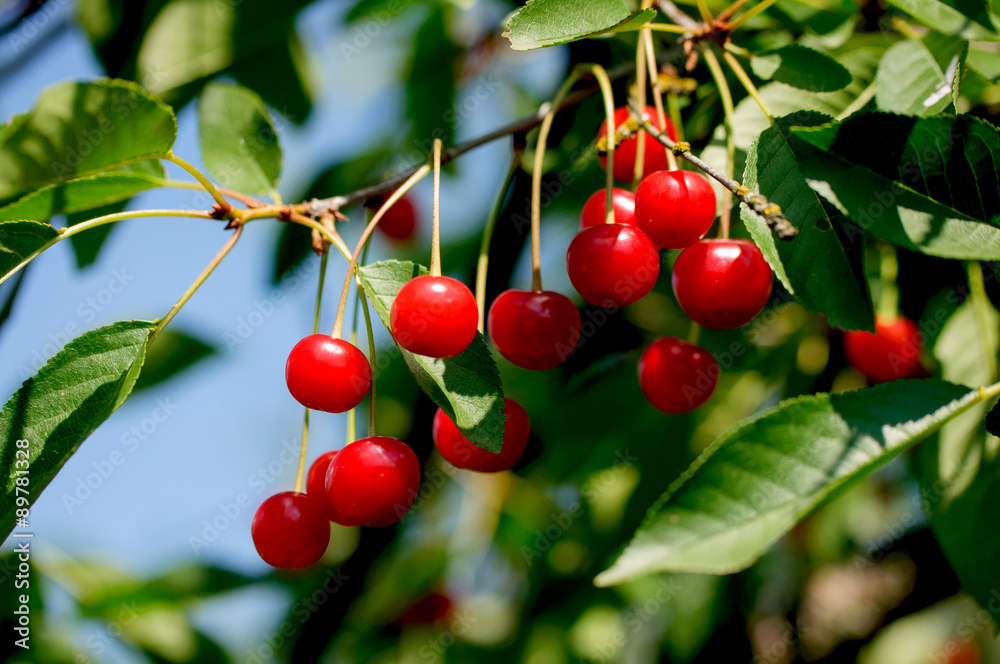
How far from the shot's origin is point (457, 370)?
3.04ft

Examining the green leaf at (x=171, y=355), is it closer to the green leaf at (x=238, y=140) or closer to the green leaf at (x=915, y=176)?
the green leaf at (x=238, y=140)

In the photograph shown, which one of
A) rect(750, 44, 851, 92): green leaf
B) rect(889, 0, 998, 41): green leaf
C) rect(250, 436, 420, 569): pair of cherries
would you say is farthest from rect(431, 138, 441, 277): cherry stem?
rect(889, 0, 998, 41): green leaf

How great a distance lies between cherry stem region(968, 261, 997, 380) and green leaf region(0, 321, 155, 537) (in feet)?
5.34

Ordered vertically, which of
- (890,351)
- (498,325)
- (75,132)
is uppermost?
(75,132)

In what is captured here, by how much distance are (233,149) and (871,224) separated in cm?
109

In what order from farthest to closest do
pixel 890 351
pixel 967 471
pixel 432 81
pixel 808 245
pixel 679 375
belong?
pixel 432 81 → pixel 890 351 → pixel 967 471 → pixel 679 375 → pixel 808 245

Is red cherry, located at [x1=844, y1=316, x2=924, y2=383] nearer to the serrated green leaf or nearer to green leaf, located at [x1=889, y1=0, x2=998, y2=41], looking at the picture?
the serrated green leaf

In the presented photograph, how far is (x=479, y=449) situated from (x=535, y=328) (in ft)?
0.64

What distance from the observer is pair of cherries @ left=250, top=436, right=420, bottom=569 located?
95 cm

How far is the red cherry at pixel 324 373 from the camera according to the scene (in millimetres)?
945

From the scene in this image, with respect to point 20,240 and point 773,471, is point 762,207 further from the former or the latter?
point 20,240

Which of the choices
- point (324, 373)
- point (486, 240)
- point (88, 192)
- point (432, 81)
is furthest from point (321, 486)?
point (432, 81)

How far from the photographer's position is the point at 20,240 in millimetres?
984

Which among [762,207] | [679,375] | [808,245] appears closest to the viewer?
[762,207]
